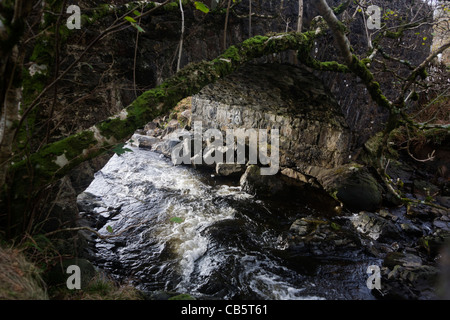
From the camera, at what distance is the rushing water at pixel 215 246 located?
366 cm

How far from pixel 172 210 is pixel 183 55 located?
3.68 m

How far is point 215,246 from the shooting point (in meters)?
4.69

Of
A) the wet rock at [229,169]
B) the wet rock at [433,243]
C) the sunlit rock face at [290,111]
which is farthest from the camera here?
the wet rock at [229,169]

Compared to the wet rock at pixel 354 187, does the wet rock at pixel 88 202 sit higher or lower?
lower

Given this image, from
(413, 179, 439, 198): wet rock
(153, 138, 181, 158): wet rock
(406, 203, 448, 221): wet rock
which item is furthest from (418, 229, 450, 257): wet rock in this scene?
(153, 138, 181, 158): wet rock

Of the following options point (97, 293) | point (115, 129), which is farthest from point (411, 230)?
point (115, 129)

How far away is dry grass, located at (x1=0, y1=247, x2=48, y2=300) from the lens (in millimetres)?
1622

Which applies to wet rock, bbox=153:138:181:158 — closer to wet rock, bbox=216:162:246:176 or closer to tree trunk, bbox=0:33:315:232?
wet rock, bbox=216:162:246:176

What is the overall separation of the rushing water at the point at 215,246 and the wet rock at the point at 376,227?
969mm

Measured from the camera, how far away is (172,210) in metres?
6.02

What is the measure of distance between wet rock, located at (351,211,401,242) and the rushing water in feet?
3.18

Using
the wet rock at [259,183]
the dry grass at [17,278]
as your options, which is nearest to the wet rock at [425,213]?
the wet rock at [259,183]

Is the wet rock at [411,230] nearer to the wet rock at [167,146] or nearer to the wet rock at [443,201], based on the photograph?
the wet rock at [443,201]

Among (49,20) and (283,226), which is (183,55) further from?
(283,226)
